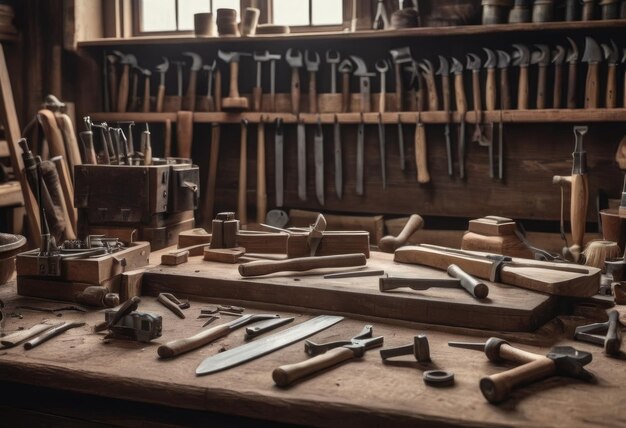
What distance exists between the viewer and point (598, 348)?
7.32 feet

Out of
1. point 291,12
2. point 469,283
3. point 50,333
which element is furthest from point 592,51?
point 50,333

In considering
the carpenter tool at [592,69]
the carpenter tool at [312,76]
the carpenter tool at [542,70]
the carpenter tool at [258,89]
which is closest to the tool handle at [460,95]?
the carpenter tool at [542,70]

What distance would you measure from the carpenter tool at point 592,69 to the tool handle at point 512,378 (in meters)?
2.69

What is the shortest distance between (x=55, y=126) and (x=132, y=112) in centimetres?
98

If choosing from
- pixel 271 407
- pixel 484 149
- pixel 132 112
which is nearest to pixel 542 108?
pixel 484 149

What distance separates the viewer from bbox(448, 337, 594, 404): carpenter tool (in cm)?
180

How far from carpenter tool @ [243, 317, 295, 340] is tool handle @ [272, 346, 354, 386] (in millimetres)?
328

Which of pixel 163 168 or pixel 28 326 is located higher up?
pixel 163 168

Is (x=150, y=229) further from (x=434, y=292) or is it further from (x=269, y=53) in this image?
(x=269, y=53)

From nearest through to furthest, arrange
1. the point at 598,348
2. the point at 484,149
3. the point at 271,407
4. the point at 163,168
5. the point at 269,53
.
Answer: the point at 271,407, the point at 598,348, the point at 163,168, the point at 484,149, the point at 269,53

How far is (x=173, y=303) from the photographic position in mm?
2750

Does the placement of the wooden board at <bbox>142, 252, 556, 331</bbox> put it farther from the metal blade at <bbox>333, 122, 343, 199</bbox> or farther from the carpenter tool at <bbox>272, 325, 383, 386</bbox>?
the metal blade at <bbox>333, 122, 343, 199</bbox>

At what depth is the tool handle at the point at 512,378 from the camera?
5.87 feet

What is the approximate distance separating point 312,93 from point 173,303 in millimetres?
2444
